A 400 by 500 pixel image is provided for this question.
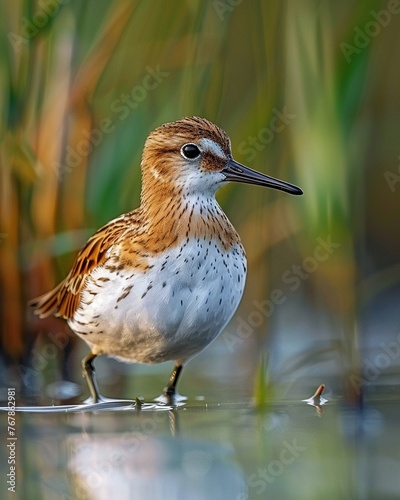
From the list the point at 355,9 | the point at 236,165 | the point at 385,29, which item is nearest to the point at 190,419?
the point at 236,165

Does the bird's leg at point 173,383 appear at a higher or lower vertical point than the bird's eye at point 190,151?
lower

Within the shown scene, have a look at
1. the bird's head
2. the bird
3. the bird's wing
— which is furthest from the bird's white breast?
the bird's head

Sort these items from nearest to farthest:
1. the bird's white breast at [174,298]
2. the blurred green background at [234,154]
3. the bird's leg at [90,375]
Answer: the bird's white breast at [174,298] → the blurred green background at [234,154] → the bird's leg at [90,375]

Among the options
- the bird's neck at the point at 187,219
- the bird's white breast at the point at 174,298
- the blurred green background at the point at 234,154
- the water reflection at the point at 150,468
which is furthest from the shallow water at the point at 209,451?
the bird's neck at the point at 187,219

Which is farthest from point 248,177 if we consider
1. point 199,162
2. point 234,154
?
point 234,154

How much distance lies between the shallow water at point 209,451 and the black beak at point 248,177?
1059mm

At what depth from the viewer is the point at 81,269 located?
627cm

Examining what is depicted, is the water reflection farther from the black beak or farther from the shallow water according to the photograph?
the black beak

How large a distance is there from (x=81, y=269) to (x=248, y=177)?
1.06m

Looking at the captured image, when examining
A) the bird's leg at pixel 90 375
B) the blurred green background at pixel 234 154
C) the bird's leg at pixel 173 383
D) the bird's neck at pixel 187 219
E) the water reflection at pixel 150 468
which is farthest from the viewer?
the bird's leg at pixel 90 375

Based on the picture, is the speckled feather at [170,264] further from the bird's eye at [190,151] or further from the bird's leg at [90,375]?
the bird's leg at [90,375]

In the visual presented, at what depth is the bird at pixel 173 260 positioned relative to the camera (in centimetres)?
561

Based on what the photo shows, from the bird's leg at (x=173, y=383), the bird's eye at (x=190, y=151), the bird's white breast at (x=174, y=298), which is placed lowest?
the bird's leg at (x=173, y=383)

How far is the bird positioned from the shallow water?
387mm
